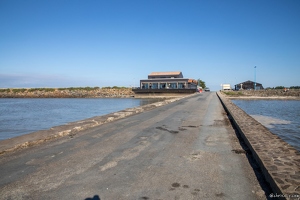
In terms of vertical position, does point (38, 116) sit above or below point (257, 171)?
Answer: below

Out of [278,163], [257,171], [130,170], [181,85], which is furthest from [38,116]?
[181,85]

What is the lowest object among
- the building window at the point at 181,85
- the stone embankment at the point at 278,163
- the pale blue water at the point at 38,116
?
the pale blue water at the point at 38,116

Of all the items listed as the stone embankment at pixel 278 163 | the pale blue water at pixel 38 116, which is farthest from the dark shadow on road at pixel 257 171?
the pale blue water at pixel 38 116

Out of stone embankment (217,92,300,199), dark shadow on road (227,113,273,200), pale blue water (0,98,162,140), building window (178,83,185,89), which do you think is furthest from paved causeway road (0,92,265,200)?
building window (178,83,185,89)

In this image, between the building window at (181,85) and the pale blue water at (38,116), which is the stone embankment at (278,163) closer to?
the pale blue water at (38,116)

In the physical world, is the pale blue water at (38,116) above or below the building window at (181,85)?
below

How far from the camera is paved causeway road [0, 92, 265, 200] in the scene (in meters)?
3.99

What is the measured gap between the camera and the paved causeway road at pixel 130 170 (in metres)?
3.99

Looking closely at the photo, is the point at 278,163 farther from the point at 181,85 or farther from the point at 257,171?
the point at 181,85

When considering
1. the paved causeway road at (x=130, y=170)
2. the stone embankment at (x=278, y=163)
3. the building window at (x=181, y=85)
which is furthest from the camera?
the building window at (x=181, y=85)

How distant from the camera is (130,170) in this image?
5.03 m

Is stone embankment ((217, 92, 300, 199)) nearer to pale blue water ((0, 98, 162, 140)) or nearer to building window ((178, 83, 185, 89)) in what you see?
pale blue water ((0, 98, 162, 140))

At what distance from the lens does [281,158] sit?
5.20 metres

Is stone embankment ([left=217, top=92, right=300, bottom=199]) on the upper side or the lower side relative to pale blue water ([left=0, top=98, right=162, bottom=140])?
upper
